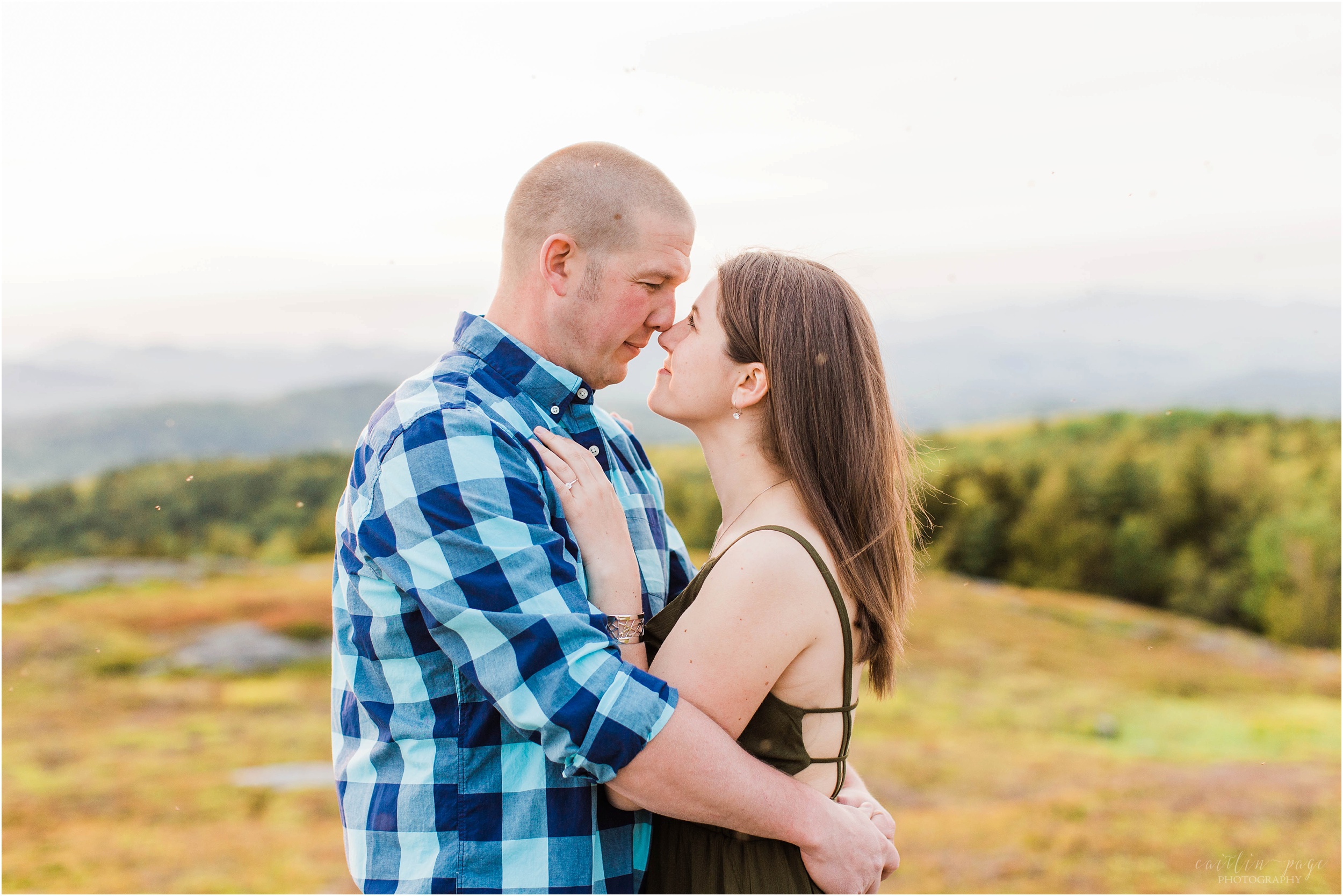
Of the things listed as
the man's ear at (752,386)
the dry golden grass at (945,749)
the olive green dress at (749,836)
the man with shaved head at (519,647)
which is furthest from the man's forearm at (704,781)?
the dry golden grass at (945,749)

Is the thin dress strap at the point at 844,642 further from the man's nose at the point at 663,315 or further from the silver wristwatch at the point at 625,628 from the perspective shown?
the man's nose at the point at 663,315

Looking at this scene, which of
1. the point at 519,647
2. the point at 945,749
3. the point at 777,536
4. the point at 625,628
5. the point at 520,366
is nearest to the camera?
the point at 519,647

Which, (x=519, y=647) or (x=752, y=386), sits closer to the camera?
(x=519, y=647)

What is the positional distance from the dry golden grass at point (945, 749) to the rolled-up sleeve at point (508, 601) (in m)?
6.13

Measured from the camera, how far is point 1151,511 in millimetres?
12516

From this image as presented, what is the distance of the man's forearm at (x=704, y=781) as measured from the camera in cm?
182

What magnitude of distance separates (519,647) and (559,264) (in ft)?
3.52

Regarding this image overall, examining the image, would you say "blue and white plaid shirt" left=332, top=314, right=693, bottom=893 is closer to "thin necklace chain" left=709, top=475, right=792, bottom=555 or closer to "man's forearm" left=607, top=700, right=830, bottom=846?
"man's forearm" left=607, top=700, right=830, bottom=846

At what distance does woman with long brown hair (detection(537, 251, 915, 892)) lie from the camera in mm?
2023

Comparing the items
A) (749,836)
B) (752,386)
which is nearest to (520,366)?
(752,386)

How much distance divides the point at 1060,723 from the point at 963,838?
11.4 feet

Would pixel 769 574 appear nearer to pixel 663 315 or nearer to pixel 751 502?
pixel 751 502

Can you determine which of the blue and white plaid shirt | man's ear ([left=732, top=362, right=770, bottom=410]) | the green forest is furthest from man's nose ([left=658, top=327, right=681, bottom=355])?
the green forest

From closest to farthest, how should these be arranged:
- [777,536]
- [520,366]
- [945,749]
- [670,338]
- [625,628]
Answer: [625,628]
[777,536]
[520,366]
[670,338]
[945,749]
